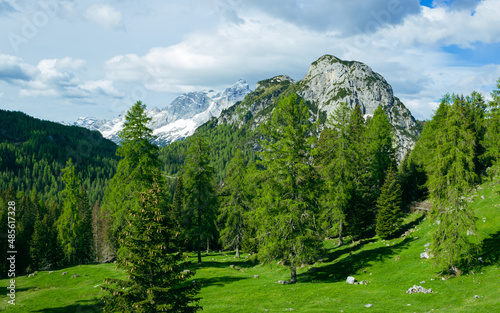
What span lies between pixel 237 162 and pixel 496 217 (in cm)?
3445

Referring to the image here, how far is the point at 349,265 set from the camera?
3238 cm

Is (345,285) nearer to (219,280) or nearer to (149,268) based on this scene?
(219,280)

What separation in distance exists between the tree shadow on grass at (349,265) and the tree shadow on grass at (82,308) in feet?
65.4

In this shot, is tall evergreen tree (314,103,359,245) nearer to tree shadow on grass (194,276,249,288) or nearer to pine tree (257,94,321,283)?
pine tree (257,94,321,283)

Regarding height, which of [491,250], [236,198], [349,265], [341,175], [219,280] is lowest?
[219,280]

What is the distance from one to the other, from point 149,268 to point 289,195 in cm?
1784

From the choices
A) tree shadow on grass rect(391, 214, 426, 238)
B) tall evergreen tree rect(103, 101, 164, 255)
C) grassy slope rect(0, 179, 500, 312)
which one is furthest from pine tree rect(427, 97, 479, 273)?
tall evergreen tree rect(103, 101, 164, 255)

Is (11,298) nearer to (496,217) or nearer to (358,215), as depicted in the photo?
(358,215)

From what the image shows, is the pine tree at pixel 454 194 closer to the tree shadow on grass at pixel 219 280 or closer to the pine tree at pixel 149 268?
the tree shadow on grass at pixel 219 280

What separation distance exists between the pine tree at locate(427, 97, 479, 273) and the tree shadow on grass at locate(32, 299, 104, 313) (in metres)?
29.5

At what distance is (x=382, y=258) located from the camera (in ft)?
105

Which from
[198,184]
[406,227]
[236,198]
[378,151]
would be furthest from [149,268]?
[378,151]

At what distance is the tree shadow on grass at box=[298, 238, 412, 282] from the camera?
30.6 metres

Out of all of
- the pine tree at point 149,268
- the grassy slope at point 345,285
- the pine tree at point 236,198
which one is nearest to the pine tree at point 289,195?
the grassy slope at point 345,285
